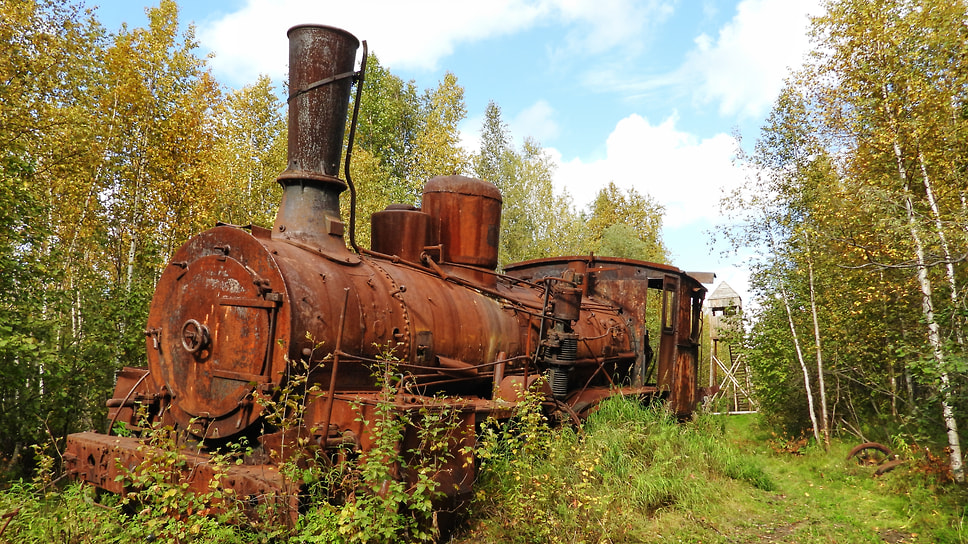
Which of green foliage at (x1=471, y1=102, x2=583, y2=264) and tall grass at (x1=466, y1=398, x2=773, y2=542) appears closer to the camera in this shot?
tall grass at (x1=466, y1=398, x2=773, y2=542)

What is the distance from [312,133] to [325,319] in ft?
5.12

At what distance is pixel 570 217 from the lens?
2586cm

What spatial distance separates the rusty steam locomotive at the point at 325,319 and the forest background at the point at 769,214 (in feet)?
8.81

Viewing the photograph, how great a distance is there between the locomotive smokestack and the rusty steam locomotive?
10 millimetres

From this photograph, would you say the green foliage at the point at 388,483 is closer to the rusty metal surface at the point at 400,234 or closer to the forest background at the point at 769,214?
the rusty metal surface at the point at 400,234

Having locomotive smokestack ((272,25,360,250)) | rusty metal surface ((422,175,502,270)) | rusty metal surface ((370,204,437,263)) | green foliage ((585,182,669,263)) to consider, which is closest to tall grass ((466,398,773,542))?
rusty metal surface ((422,175,502,270))

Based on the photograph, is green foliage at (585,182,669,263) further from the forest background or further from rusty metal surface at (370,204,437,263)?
rusty metal surface at (370,204,437,263)

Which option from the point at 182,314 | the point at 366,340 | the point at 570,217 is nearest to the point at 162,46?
the point at 182,314

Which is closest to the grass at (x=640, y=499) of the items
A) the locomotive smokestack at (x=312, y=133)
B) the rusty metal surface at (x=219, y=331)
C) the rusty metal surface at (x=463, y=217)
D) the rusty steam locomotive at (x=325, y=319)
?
the rusty steam locomotive at (x=325, y=319)

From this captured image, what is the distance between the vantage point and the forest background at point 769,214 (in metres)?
6.73

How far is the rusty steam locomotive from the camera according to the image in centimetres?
376

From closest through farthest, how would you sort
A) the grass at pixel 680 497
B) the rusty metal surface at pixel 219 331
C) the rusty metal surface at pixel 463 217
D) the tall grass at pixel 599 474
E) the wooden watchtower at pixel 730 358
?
the rusty metal surface at pixel 219 331
the tall grass at pixel 599 474
the grass at pixel 680 497
the rusty metal surface at pixel 463 217
the wooden watchtower at pixel 730 358

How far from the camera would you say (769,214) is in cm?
1103

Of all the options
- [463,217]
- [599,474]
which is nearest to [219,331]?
[463,217]
